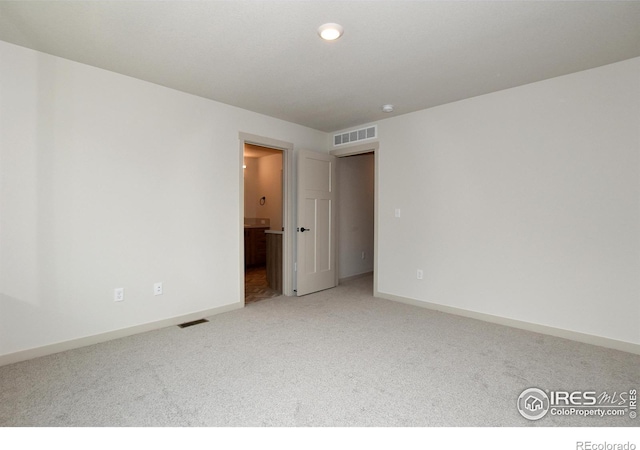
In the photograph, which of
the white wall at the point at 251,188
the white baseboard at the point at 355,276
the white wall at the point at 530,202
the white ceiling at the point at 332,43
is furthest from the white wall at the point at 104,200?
the white wall at the point at 251,188

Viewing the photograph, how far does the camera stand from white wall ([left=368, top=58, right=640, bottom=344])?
273 cm

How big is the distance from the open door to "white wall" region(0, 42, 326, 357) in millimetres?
962

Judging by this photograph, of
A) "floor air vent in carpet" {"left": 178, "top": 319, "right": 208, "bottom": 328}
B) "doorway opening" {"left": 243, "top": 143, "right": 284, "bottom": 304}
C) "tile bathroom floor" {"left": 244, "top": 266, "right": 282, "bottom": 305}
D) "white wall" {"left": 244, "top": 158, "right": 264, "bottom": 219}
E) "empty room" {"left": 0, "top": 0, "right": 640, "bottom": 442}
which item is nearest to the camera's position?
"empty room" {"left": 0, "top": 0, "right": 640, "bottom": 442}

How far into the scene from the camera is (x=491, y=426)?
1.72 m

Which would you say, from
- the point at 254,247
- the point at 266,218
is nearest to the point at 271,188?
the point at 266,218

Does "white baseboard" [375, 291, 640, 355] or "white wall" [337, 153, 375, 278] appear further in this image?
"white wall" [337, 153, 375, 278]

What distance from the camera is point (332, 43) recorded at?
2395mm

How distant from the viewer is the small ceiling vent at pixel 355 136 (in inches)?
176

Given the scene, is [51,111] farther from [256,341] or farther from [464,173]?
[464,173]

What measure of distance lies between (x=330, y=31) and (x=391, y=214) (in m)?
2.58

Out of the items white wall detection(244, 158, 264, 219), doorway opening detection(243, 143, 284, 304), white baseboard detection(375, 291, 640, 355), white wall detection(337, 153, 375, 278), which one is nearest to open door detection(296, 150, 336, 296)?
white wall detection(337, 153, 375, 278)

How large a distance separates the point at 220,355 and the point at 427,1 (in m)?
2.90

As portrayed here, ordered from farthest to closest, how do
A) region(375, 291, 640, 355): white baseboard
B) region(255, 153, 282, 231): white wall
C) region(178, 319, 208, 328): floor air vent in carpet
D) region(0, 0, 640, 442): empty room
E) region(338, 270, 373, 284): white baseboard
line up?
region(255, 153, 282, 231): white wall
region(338, 270, 373, 284): white baseboard
region(178, 319, 208, 328): floor air vent in carpet
region(375, 291, 640, 355): white baseboard
region(0, 0, 640, 442): empty room

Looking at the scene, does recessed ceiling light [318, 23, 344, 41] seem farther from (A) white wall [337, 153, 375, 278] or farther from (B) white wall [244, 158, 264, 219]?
(B) white wall [244, 158, 264, 219]
